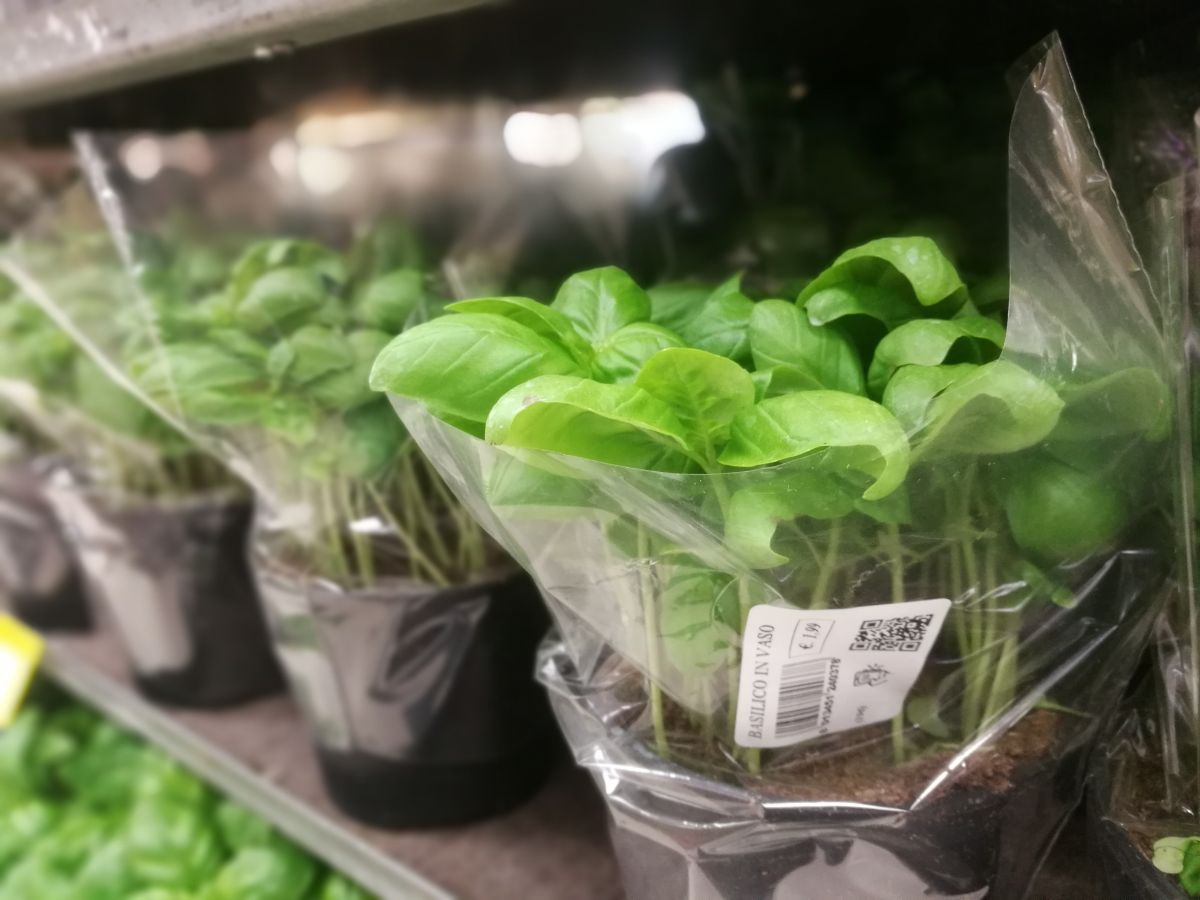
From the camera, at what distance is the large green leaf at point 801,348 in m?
0.39

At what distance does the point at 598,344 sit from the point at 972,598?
19 centimetres

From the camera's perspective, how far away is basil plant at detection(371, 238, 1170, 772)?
1.15 feet

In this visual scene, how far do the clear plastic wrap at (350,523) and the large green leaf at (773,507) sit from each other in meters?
0.23

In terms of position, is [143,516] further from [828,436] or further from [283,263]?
[828,436]

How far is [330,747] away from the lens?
675mm

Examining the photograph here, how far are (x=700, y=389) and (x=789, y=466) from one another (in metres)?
0.04

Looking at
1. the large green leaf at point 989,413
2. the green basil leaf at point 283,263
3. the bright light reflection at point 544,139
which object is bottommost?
the large green leaf at point 989,413

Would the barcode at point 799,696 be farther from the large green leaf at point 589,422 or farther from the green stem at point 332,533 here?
the green stem at point 332,533

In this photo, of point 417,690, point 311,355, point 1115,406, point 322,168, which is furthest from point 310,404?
point 322,168

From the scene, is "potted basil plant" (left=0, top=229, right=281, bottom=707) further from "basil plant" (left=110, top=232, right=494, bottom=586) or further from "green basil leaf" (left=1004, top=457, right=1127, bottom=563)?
"green basil leaf" (left=1004, top=457, right=1127, bottom=563)

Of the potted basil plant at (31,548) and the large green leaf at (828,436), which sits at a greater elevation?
the large green leaf at (828,436)

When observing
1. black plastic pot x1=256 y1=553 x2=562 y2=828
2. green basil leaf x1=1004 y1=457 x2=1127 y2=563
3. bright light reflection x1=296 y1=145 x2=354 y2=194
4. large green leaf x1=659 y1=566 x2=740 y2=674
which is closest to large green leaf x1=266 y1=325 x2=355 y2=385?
black plastic pot x1=256 y1=553 x2=562 y2=828

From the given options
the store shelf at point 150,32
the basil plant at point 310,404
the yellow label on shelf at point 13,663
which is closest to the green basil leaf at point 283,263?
the basil plant at point 310,404

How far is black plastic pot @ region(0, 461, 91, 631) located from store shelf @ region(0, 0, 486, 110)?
513 millimetres
